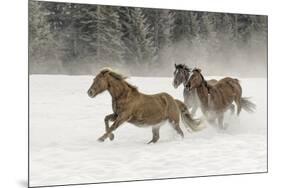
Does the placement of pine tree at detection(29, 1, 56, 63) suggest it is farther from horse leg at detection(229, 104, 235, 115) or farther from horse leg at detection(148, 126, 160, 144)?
Answer: horse leg at detection(229, 104, 235, 115)

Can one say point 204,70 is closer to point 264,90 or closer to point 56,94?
point 264,90

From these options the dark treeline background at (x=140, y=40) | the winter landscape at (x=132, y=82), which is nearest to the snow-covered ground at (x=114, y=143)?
the winter landscape at (x=132, y=82)

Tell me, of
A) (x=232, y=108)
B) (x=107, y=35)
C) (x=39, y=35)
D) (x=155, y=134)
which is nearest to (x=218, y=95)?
(x=232, y=108)

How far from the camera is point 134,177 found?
11.3 ft

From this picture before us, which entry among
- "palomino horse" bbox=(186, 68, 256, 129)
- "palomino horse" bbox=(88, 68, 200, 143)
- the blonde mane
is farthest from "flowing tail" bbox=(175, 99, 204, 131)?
the blonde mane

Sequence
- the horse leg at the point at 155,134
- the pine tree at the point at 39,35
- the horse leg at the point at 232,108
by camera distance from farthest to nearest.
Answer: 1. the horse leg at the point at 232,108
2. the horse leg at the point at 155,134
3. the pine tree at the point at 39,35

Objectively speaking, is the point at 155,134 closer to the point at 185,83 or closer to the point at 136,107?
the point at 136,107

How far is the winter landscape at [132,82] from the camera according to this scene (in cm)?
323

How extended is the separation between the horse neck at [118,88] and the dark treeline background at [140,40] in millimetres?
99

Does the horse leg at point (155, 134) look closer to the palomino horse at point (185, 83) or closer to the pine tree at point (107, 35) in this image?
the palomino horse at point (185, 83)

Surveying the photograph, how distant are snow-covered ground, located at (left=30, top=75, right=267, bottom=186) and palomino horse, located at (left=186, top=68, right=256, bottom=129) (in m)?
0.07

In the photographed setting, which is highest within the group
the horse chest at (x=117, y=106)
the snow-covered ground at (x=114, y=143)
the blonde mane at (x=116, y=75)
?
the blonde mane at (x=116, y=75)

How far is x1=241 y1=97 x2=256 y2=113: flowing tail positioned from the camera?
12.3 ft

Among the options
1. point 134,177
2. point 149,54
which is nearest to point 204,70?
point 149,54
